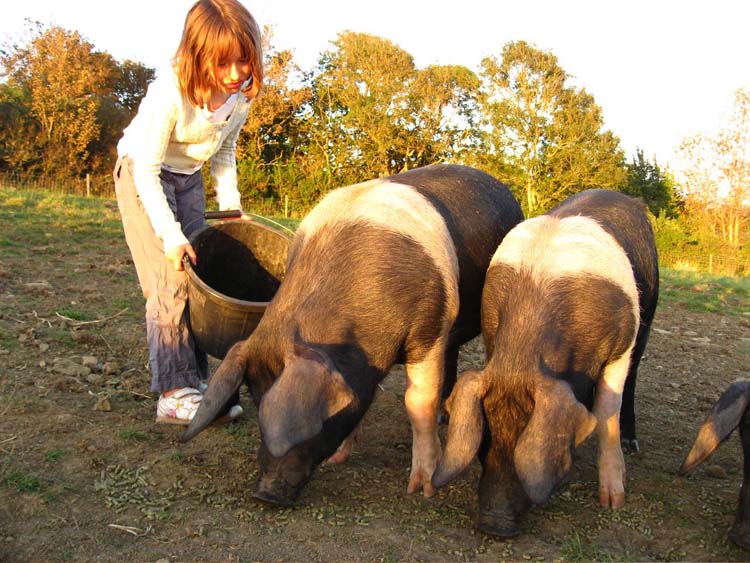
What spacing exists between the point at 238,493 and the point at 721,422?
2.37 metres

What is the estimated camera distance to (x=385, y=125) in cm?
2769

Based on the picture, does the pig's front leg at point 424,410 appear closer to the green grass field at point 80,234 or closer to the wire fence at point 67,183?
the green grass field at point 80,234

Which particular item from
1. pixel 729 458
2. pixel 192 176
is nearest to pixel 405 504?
pixel 729 458

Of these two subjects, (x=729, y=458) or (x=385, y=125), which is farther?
(x=385, y=125)

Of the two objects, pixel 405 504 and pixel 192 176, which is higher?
pixel 192 176

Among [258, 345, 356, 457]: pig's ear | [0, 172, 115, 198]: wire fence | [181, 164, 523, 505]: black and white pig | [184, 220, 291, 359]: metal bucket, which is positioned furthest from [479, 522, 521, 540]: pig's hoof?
[0, 172, 115, 198]: wire fence

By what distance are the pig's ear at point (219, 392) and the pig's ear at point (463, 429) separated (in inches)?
40.1

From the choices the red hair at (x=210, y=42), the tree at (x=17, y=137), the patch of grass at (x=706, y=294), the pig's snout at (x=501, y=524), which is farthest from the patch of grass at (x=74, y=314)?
the tree at (x=17, y=137)

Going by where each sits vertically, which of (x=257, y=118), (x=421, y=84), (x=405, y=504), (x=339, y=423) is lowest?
(x=405, y=504)

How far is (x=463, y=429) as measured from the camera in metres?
3.19

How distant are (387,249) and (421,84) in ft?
87.2

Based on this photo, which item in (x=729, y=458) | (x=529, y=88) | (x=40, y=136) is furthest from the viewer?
(x=529, y=88)

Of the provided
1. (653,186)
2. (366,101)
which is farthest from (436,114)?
(653,186)

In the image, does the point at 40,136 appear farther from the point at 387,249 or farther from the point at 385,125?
the point at 387,249
